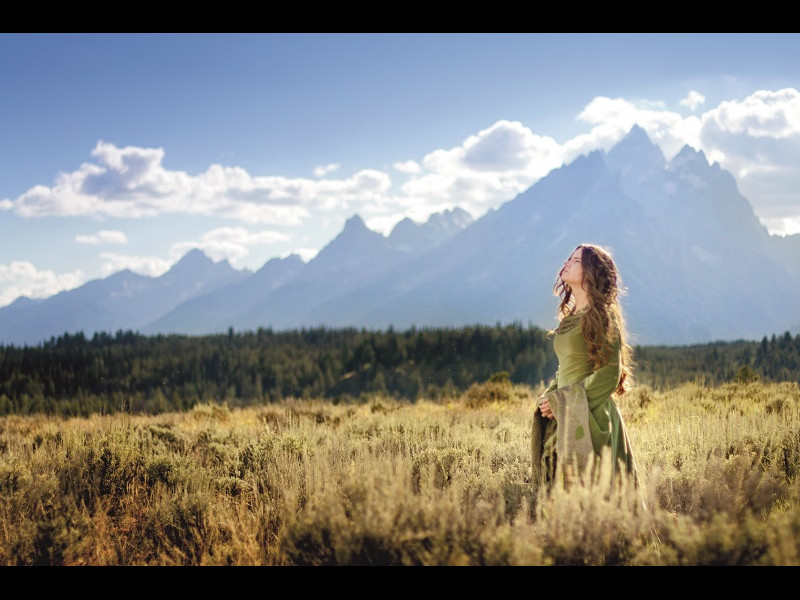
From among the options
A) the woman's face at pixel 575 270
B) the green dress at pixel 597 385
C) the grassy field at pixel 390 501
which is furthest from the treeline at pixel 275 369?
the woman's face at pixel 575 270

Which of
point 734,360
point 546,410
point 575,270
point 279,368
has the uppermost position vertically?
point 575,270

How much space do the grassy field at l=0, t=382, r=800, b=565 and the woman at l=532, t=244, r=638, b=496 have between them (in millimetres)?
313

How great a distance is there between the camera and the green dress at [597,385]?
4.70 m

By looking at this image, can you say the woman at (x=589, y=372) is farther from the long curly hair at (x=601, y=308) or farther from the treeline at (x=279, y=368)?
the treeline at (x=279, y=368)

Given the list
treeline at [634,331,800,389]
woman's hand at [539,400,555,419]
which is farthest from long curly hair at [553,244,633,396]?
treeline at [634,331,800,389]

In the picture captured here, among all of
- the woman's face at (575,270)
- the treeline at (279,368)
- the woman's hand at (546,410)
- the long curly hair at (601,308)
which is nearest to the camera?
the long curly hair at (601,308)

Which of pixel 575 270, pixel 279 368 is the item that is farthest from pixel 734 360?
pixel 279 368

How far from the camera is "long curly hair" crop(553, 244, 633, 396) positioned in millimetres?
4656

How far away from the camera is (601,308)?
471cm

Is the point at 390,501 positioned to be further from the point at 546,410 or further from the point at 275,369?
the point at 275,369

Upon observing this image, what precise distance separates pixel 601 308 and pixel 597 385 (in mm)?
618

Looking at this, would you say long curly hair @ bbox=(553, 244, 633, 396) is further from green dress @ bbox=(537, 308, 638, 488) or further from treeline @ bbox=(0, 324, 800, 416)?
treeline @ bbox=(0, 324, 800, 416)
